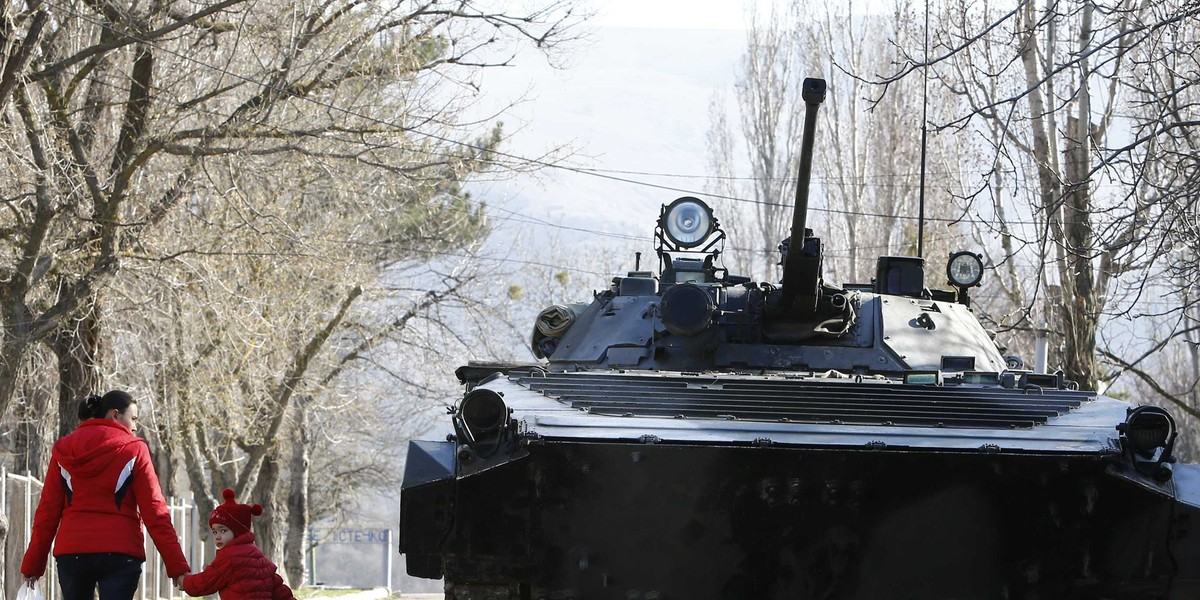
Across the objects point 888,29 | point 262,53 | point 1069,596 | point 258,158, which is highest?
point 888,29

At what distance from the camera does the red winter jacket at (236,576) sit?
21.9ft

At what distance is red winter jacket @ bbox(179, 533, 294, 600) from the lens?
21.9ft

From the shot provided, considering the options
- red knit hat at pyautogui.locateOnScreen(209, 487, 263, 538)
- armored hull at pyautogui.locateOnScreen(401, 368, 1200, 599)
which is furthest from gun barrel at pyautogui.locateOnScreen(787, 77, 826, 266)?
red knit hat at pyautogui.locateOnScreen(209, 487, 263, 538)

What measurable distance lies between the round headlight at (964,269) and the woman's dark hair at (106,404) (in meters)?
5.16

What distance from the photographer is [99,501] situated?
7180mm

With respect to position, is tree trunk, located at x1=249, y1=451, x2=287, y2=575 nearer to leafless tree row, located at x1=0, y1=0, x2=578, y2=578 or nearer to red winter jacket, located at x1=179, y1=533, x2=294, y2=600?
leafless tree row, located at x1=0, y1=0, x2=578, y2=578

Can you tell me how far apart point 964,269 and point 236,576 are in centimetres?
524

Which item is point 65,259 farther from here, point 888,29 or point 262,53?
point 888,29

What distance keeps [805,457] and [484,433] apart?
1.22 metres

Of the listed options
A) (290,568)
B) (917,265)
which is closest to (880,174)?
(290,568)

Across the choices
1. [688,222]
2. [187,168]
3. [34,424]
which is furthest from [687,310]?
[34,424]

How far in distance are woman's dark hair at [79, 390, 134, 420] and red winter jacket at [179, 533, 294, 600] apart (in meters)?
0.94

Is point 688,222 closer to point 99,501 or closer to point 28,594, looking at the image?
point 99,501

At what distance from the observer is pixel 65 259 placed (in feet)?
41.4
